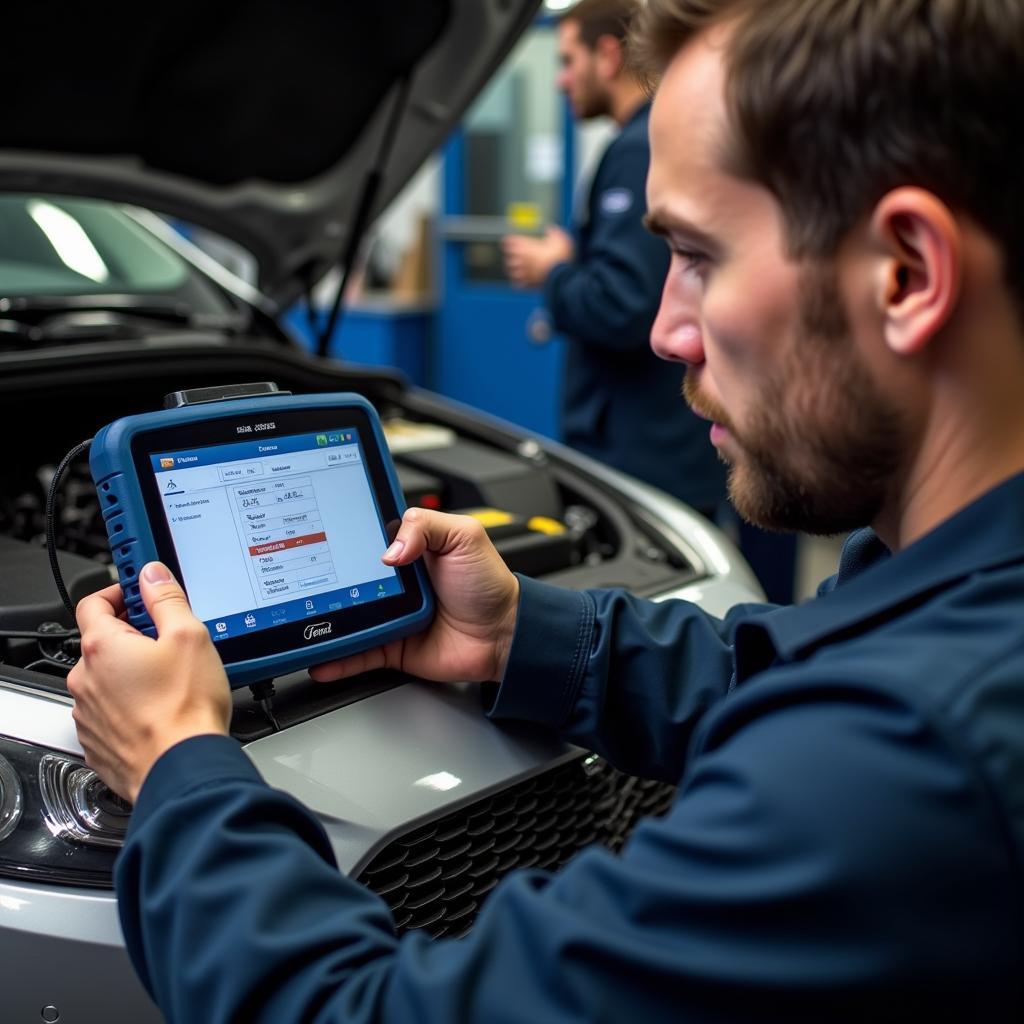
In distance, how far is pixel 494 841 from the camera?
119cm

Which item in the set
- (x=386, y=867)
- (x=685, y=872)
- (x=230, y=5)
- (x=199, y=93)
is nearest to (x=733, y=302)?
(x=685, y=872)

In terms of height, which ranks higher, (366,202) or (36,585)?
(366,202)

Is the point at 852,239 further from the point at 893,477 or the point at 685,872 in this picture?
the point at 685,872

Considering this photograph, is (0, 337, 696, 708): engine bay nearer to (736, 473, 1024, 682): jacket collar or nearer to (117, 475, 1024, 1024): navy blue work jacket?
Result: (117, 475, 1024, 1024): navy blue work jacket

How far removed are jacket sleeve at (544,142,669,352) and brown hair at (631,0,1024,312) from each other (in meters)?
1.78

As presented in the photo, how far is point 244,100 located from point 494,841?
1.43 metres

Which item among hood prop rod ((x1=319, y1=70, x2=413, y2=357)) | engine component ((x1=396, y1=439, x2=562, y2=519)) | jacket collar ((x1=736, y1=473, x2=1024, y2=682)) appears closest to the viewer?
jacket collar ((x1=736, y1=473, x2=1024, y2=682))

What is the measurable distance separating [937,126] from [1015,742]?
364mm

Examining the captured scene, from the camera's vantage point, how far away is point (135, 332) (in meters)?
1.98

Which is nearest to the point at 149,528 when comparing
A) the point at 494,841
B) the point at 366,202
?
the point at 494,841

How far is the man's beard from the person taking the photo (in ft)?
2.47

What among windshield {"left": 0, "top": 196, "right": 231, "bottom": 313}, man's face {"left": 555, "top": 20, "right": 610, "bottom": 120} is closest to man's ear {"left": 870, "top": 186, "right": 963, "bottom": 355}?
windshield {"left": 0, "top": 196, "right": 231, "bottom": 313}

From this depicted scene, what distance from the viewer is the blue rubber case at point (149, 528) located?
1.01 metres

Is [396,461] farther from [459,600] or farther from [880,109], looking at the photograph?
[880,109]
